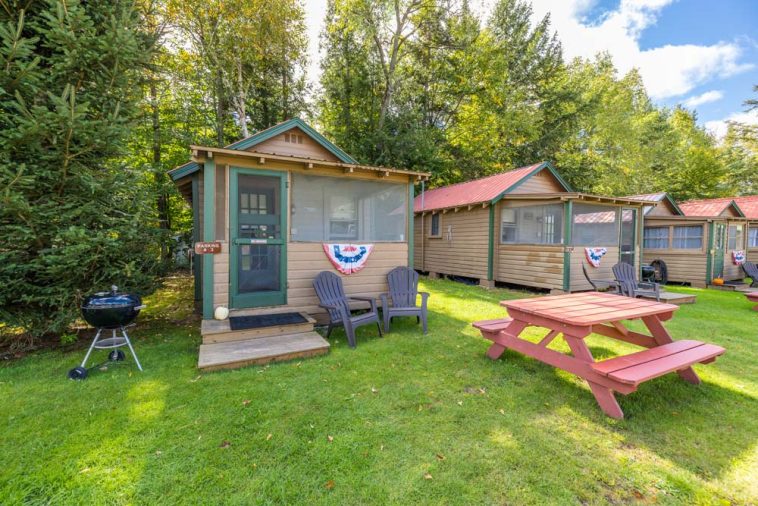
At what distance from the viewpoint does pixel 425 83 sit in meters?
17.6

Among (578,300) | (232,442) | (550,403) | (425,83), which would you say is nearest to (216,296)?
(232,442)

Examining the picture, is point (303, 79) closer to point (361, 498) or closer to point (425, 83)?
point (425, 83)

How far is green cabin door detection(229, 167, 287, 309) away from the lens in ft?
15.0

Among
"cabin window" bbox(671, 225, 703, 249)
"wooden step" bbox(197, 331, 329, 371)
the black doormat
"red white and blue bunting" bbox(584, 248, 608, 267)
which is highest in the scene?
"cabin window" bbox(671, 225, 703, 249)

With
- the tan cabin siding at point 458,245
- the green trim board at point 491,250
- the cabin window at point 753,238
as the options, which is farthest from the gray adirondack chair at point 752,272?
the tan cabin siding at point 458,245

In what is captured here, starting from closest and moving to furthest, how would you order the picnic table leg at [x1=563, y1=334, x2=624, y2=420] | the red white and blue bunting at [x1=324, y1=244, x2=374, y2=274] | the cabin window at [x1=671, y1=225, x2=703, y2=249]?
the picnic table leg at [x1=563, y1=334, x2=624, y2=420], the red white and blue bunting at [x1=324, y1=244, x2=374, y2=274], the cabin window at [x1=671, y1=225, x2=703, y2=249]

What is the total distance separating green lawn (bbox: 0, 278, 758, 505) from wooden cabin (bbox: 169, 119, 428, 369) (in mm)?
891

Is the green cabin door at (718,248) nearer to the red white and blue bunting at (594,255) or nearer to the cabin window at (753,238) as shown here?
the cabin window at (753,238)

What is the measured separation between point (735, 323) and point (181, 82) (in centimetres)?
1662

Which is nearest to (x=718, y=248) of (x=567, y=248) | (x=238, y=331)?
(x=567, y=248)

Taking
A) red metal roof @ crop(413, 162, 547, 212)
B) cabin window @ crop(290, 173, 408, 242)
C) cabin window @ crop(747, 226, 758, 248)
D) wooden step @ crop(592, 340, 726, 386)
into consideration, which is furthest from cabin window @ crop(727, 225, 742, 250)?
cabin window @ crop(290, 173, 408, 242)

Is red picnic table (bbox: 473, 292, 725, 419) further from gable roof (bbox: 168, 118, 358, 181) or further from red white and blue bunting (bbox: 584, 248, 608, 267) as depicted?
gable roof (bbox: 168, 118, 358, 181)

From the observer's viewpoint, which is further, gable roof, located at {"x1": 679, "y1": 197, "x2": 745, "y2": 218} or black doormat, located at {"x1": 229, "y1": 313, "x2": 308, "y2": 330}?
gable roof, located at {"x1": 679, "y1": 197, "x2": 745, "y2": 218}

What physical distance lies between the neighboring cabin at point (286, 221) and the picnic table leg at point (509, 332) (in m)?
2.40
